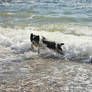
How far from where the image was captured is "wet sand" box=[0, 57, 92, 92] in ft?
16.6

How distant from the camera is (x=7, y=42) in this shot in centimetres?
977

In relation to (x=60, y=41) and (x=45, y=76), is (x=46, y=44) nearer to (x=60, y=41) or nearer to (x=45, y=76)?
(x=60, y=41)

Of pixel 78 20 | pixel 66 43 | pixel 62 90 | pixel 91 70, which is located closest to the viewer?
pixel 62 90

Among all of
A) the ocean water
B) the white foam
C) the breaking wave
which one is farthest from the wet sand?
the white foam

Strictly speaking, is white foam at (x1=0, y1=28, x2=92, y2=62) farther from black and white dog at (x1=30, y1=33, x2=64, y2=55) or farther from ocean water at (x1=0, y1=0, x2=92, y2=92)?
black and white dog at (x1=30, y1=33, x2=64, y2=55)

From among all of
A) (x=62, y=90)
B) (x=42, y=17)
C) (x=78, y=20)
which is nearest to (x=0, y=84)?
(x=62, y=90)

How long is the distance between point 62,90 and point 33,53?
329 centimetres

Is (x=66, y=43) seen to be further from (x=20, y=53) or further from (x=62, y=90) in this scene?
(x=62, y=90)

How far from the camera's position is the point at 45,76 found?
5719 millimetres

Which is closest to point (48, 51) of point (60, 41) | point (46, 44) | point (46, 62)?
point (46, 44)

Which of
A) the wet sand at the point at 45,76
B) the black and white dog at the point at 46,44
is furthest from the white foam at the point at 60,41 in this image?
the wet sand at the point at 45,76

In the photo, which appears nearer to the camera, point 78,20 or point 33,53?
point 33,53

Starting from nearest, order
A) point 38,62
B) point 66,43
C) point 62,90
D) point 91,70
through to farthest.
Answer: point 62,90 → point 91,70 → point 38,62 → point 66,43

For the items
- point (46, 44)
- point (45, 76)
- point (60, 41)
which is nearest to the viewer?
point (45, 76)
